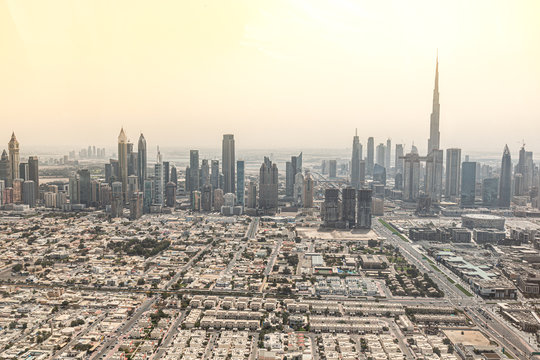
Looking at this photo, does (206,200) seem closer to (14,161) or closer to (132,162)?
(132,162)

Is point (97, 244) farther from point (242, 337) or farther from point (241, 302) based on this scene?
point (242, 337)

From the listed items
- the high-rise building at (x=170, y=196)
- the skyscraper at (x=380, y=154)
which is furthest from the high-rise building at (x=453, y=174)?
the skyscraper at (x=380, y=154)

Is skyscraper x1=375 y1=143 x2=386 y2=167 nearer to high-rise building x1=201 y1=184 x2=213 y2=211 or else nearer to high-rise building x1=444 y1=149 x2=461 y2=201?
high-rise building x1=444 y1=149 x2=461 y2=201

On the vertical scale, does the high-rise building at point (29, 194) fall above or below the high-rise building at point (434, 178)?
below

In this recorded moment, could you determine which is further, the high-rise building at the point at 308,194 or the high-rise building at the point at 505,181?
the high-rise building at the point at 505,181

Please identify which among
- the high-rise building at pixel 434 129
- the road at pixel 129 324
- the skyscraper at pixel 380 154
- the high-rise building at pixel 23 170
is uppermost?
the high-rise building at pixel 434 129

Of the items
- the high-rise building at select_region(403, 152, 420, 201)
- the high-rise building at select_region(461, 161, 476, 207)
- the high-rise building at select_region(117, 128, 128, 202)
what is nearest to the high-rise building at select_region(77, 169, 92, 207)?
the high-rise building at select_region(117, 128, 128, 202)

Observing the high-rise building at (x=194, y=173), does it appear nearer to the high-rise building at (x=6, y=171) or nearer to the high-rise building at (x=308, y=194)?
the high-rise building at (x=308, y=194)
